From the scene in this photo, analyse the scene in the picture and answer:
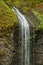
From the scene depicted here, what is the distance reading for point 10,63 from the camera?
7.89 metres

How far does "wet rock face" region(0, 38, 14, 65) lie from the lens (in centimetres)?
770

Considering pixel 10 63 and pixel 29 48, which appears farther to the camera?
pixel 29 48

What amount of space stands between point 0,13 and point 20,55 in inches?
51.0

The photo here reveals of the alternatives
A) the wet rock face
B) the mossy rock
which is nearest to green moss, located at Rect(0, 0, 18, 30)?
the mossy rock

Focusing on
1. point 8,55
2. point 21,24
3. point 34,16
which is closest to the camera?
point 8,55

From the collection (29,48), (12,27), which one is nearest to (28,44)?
(29,48)

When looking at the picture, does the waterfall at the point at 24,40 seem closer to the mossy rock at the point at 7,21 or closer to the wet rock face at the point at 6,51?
the mossy rock at the point at 7,21

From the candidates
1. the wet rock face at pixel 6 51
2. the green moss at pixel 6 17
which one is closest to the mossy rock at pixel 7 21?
the green moss at pixel 6 17

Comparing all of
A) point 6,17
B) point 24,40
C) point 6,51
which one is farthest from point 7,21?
point 6,51

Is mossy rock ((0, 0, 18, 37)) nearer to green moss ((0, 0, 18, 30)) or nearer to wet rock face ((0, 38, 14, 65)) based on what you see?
green moss ((0, 0, 18, 30))

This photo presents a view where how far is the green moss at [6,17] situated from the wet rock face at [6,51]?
1.44 ft

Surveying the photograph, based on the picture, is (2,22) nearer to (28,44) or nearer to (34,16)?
(28,44)

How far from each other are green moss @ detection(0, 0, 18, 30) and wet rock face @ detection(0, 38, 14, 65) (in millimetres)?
439

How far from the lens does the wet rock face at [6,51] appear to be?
770cm
